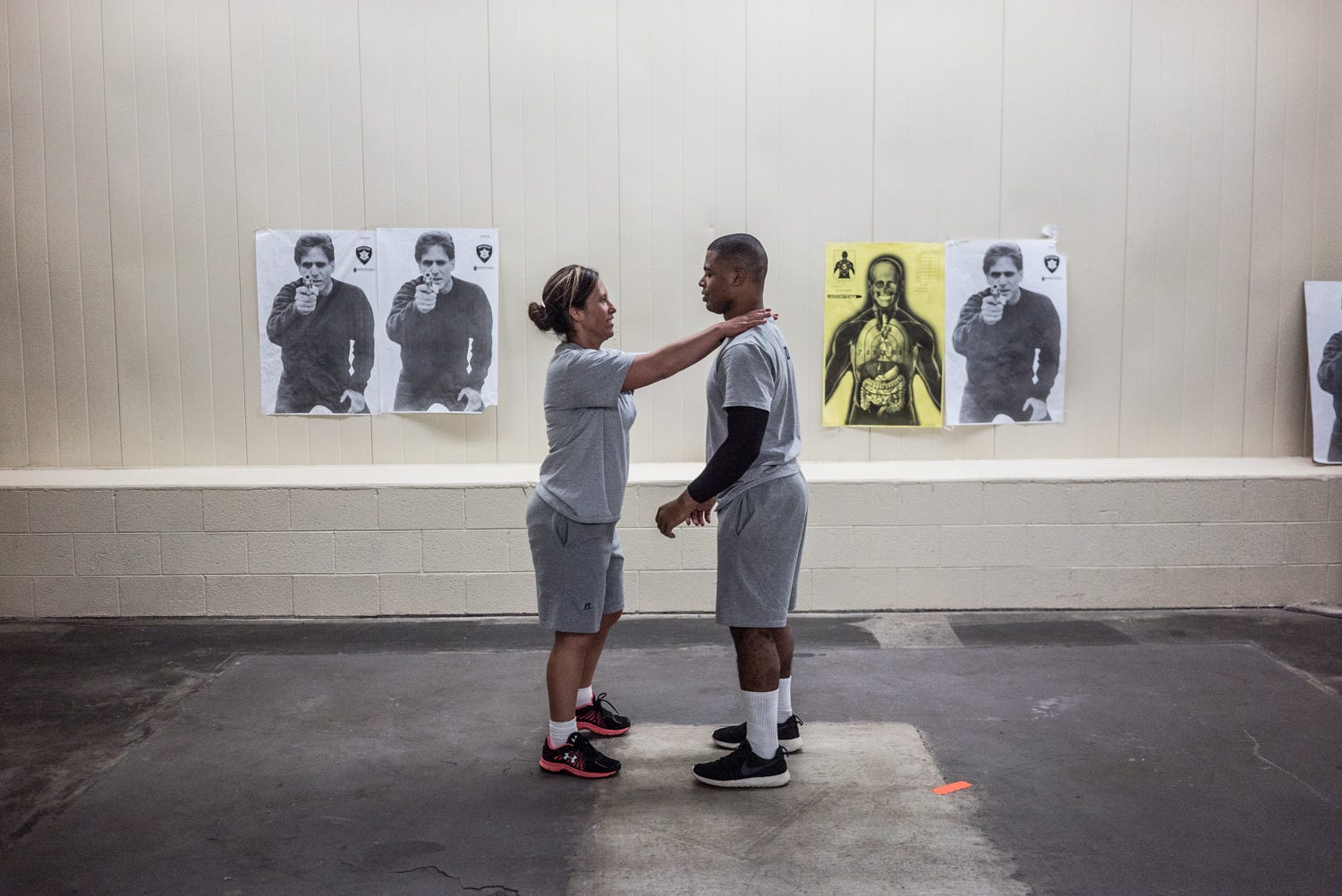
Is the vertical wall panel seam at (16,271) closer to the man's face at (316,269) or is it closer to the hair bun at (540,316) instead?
the man's face at (316,269)

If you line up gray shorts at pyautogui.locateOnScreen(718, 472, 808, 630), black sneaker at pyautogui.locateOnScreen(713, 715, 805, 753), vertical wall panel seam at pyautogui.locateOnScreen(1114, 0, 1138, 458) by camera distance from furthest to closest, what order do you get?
vertical wall panel seam at pyautogui.locateOnScreen(1114, 0, 1138, 458) → black sneaker at pyautogui.locateOnScreen(713, 715, 805, 753) → gray shorts at pyautogui.locateOnScreen(718, 472, 808, 630)

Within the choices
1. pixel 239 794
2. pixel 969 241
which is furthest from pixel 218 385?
pixel 969 241

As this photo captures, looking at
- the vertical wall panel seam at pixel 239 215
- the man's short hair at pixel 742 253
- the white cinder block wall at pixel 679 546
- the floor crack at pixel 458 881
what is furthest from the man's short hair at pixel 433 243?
the floor crack at pixel 458 881

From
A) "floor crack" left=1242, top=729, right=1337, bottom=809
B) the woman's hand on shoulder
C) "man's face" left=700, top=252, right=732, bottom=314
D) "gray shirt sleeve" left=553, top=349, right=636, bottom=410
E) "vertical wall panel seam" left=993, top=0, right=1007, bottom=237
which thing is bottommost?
"floor crack" left=1242, top=729, right=1337, bottom=809

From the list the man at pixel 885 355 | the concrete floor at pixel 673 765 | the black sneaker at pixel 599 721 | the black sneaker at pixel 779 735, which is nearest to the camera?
the concrete floor at pixel 673 765

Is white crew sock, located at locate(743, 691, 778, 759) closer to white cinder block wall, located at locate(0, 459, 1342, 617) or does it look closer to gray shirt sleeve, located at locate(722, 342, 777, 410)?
gray shirt sleeve, located at locate(722, 342, 777, 410)

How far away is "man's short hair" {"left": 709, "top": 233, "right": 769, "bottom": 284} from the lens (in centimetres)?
317

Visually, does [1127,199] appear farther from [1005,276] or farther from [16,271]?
[16,271]

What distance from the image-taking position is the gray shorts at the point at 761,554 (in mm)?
3113

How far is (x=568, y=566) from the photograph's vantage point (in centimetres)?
323

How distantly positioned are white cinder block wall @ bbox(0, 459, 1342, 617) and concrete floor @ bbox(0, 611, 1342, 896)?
0.77ft

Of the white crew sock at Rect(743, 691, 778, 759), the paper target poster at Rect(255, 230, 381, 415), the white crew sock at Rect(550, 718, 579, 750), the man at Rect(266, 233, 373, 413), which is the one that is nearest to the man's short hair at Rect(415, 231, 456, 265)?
the paper target poster at Rect(255, 230, 381, 415)

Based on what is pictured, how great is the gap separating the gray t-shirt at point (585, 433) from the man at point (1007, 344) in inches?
106

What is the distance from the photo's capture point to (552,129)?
5.21 m
